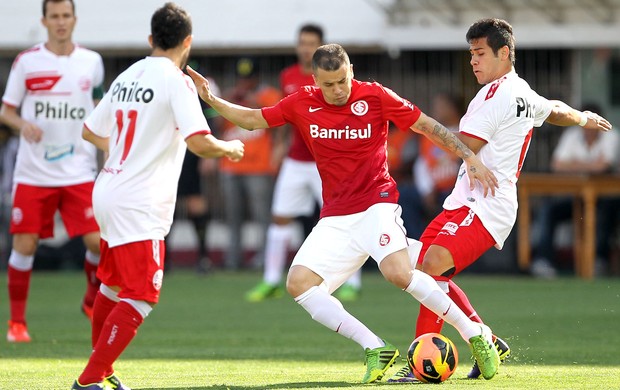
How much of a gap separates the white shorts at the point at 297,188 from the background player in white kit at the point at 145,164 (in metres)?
6.29

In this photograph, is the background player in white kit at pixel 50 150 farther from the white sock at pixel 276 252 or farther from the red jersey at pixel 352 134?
the white sock at pixel 276 252

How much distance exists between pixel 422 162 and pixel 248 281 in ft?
9.36

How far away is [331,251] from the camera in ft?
26.0

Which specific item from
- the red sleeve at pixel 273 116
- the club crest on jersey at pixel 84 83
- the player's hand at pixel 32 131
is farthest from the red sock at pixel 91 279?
the red sleeve at pixel 273 116

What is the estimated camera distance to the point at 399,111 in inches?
313

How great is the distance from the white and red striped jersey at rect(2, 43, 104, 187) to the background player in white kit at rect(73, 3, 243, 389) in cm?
328

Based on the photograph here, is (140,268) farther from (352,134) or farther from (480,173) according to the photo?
(480,173)

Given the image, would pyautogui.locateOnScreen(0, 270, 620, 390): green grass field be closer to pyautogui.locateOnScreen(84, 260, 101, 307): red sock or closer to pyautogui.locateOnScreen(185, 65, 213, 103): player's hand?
pyautogui.locateOnScreen(84, 260, 101, 307): red sock

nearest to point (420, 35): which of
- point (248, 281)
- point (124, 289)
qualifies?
point (248, 281)

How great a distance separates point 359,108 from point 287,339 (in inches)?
117

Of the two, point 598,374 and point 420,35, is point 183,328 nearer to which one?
point 598,374

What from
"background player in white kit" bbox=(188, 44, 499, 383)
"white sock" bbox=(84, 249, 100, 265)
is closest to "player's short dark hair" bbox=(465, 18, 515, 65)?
"background player in white kit" bbox=(188, 44, 499, 383)

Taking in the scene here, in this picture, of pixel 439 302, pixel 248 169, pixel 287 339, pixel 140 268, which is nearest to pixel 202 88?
pixel 140 268

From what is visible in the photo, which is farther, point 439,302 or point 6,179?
point 6,179
